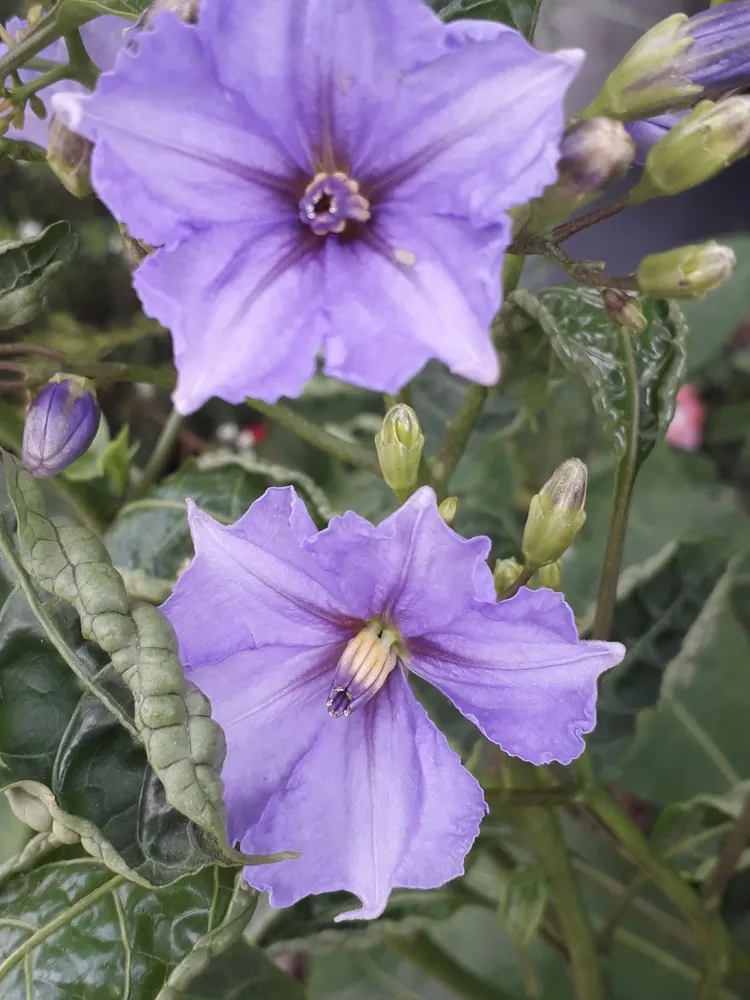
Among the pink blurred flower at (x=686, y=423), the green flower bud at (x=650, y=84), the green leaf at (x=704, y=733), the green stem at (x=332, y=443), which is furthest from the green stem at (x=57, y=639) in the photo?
the pink blurred flower at (x=686, y=423)

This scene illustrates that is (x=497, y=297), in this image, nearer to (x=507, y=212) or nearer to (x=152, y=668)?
(x=507, y=212)

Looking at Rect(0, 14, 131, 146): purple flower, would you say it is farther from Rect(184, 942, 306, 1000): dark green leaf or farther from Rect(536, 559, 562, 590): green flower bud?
Rect(184, 942, 306, 1000): dark green leaf

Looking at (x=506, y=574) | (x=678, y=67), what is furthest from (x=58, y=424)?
(x=678, y=67)

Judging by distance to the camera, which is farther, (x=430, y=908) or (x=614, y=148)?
(x=430, y=908)

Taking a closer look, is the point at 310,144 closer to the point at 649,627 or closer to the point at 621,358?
the point at 621,358

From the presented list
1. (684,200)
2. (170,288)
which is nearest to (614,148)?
(170,288)

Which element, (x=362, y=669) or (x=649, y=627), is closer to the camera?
(x=362, y=669)
